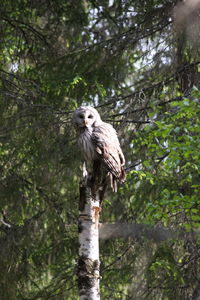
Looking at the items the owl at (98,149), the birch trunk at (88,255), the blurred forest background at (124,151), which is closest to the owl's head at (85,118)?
the owl at (98,149)

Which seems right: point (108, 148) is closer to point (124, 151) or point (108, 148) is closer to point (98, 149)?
point (98, 149)

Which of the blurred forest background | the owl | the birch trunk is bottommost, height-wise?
the birch trunk

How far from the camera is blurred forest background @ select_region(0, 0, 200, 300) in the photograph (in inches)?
285

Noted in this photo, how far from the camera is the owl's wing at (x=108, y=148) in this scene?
455cm

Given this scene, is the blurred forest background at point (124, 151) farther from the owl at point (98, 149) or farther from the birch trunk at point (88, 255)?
the birch trunk at point (88, 255)

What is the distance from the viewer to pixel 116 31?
32.4 feet

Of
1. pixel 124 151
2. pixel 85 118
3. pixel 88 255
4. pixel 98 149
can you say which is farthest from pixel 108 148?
pixel 124 151

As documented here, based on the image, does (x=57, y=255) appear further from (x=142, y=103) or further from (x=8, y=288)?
(x=142, y=103)

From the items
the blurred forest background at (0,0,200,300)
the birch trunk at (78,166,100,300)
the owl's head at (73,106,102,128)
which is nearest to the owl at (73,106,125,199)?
the owl's head at (73,106,102,128)

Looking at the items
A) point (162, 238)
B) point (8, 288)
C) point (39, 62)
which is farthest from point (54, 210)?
point (39, 62)

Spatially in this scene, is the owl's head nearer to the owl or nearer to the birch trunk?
the owl

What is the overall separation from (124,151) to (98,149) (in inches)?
122

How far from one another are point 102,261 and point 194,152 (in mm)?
2743

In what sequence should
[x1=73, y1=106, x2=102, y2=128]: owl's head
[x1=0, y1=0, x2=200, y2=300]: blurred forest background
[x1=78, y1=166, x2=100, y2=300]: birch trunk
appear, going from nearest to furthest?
[x1=78, y1=166, x2=100, y2=300]: birch trunk
[x1=73, y1=106, x2=102, y2=128]: owl's head
[x1=0, y1=0, x2=200, y2=300]: blurred forest background
